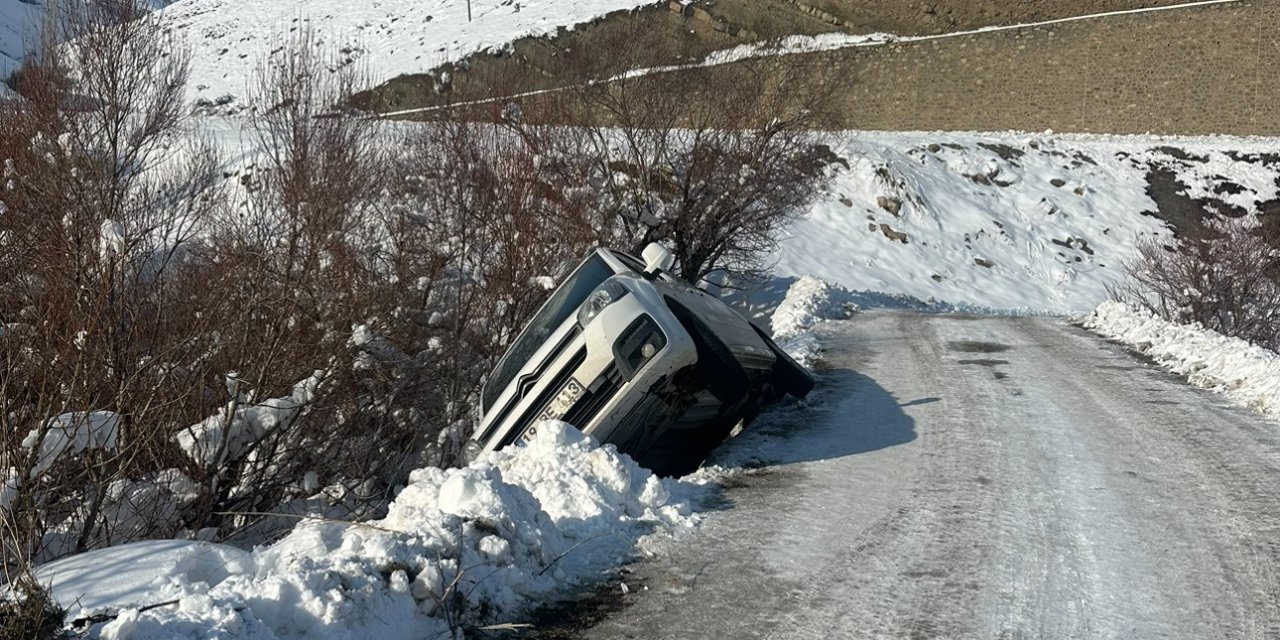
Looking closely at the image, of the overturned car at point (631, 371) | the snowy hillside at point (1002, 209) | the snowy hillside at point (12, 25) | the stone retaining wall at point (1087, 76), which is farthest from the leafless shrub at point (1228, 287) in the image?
the snowy hillside at point (12, 25)

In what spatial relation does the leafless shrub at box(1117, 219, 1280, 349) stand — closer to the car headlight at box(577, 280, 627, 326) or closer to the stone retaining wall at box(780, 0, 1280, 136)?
the car headlight at box(577, 280, 627, 326)

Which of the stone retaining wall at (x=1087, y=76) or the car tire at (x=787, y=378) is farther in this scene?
the stone retaining wall at (x=1087, y=76)

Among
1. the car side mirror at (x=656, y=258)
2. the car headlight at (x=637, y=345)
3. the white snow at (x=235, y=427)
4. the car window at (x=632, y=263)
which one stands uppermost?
the car side mirror at (x=656, y=258)

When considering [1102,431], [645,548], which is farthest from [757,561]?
[1102,431]

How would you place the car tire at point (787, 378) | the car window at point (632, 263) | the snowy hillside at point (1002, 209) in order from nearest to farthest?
the car window at point (632, 263) → the car tire at point (787, 378) → the snowy hillside at point (1002, 209)

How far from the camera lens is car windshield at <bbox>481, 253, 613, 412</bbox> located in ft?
25.3

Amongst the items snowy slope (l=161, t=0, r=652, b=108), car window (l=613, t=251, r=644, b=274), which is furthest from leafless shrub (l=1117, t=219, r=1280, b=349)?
snowy slope (l=161, t=0, r=652, b=108)

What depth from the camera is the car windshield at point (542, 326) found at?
25.3 ft

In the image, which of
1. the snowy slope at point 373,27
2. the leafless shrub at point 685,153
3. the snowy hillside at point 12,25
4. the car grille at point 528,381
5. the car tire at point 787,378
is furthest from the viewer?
the snowy slope at point 373,27

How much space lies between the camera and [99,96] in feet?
45.1

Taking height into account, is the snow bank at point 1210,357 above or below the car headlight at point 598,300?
below

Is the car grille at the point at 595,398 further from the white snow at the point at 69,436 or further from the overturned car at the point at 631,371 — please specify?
the white snow at the point at 69,436

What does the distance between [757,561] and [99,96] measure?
12.0 metres

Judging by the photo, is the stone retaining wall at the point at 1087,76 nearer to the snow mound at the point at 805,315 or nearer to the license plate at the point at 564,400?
the snow mound at the point at 805,315
